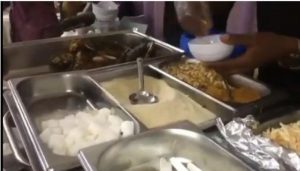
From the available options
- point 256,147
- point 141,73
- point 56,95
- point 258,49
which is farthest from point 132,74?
point 256,147

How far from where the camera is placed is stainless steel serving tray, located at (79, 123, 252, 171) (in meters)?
0.65

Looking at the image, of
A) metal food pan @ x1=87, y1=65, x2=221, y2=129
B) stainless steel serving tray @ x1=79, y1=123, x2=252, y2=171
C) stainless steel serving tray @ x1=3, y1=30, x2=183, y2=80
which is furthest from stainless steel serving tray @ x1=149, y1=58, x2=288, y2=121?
stainless steel serving tray @ x1=3, y1=30, x2=183, y2=80

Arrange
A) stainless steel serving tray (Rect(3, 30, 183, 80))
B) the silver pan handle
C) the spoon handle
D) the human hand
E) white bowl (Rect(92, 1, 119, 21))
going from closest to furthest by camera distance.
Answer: the silver pan handle, the human hand, the spoon handle, stainless steel serving tray (Rect(3, 30, 183, 80)), white bowl (Rect(92, 1, 119, 21))

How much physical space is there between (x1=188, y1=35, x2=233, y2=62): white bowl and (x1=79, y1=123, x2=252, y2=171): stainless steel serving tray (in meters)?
0.34

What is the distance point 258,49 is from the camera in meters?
0.93

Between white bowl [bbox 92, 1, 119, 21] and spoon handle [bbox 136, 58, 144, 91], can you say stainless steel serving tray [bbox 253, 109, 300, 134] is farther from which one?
white bowl [bbox 92, 1, 119, 21]

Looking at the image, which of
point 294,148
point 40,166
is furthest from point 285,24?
point 40,166

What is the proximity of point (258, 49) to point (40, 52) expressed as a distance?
2.36ft

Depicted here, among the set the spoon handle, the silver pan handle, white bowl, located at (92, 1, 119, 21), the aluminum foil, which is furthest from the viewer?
white bowl, located at (92, 1, 119, 21)

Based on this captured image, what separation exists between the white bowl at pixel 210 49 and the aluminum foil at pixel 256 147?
289 mm

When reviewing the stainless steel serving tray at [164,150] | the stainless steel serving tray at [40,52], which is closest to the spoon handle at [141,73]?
the stainless steel serving tray at [40,52]

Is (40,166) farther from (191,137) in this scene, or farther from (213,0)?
(213,0)

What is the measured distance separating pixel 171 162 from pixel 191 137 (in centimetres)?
6

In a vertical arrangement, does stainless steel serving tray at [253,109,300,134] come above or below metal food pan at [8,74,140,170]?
above
